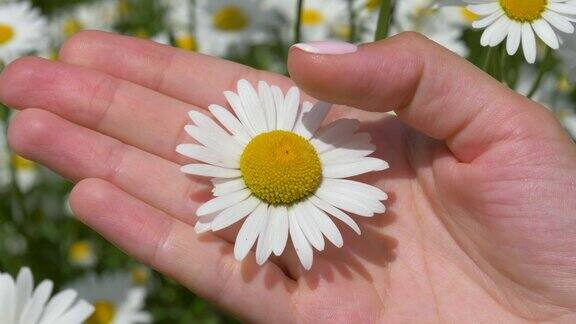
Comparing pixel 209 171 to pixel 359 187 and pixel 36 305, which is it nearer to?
pixel 359 187

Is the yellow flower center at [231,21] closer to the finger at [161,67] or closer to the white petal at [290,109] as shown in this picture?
the finger at [161,67]

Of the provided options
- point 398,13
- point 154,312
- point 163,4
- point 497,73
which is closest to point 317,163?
point 497,73

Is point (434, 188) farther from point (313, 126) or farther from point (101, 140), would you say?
point (101, 140)

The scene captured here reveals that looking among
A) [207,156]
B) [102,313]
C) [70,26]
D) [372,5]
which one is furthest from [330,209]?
[70,26]

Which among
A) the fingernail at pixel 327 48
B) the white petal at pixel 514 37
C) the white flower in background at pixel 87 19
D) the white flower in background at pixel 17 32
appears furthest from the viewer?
the white flower in background at pixel 87 19

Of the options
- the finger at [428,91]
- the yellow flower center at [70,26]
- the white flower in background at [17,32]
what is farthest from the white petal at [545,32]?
the yellow flower center at [70,26]
